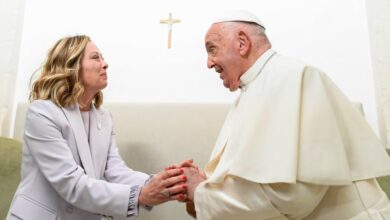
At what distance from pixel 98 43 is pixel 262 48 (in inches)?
81.4

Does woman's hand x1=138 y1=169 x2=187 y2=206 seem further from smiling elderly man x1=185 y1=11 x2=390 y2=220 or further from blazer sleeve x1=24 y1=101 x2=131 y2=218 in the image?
smiling elderly man x1=185 y1=11 x2=390 y2=220

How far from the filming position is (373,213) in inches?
46.8

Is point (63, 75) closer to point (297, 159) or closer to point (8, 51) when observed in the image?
point (297, 159)

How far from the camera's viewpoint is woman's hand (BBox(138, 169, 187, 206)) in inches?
61.1

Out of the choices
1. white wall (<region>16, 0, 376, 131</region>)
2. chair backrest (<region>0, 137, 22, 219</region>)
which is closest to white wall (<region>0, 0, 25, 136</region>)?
white wall (<region>16, 0, 376, 131</region>)

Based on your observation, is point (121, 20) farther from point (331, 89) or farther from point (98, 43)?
point (331, 89)

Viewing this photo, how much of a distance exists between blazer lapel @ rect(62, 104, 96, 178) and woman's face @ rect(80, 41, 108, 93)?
21 cm

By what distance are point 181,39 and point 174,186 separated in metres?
1.75

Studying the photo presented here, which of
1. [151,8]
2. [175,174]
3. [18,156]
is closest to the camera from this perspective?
[175,174]

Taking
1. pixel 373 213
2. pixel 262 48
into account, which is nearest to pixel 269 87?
pixel 262 48

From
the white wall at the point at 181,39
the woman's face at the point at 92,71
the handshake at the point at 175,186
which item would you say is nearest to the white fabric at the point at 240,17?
the handshake at the point at 175,186

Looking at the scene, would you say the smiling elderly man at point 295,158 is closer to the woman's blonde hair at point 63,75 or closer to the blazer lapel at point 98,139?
the blazer lapel at point 98,139

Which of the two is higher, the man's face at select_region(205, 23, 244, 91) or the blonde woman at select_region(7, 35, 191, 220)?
the man's face at select_region(205, 23, 244, 91)

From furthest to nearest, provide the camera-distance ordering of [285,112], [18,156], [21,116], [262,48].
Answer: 1. [21,116]
2. [18,156]
3. [262,48]
4. [285,112]
